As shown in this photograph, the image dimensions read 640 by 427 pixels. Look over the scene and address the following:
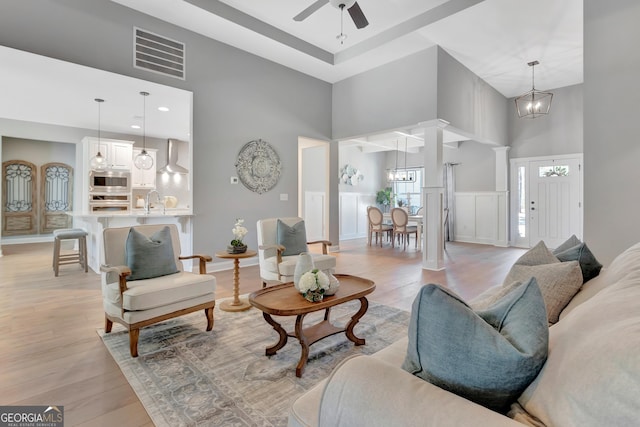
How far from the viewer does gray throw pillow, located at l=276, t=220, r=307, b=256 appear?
3.79 m

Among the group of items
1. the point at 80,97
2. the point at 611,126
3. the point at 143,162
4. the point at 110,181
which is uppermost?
the point at 80,97

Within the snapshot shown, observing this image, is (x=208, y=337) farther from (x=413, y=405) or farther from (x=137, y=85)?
(x=137, y=85)

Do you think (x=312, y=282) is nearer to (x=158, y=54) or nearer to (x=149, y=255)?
(x=149, y=255)

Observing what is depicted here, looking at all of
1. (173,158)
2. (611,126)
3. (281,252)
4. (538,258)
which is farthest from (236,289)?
(173,158)

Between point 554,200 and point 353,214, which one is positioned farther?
point 353,214

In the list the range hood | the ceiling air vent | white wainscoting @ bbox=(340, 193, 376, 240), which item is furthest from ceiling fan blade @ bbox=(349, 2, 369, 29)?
the range hood

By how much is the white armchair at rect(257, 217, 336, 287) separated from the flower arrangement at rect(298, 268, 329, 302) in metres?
1.23

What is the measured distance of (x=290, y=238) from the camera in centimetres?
382

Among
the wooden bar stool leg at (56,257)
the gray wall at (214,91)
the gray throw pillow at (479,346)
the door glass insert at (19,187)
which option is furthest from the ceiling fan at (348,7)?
the door glass insert at (19,187)

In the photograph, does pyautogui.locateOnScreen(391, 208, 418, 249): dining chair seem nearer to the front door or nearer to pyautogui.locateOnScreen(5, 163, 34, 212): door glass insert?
the front door

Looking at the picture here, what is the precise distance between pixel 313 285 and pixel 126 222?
3.65 m

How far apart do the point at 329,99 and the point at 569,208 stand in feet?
18.6

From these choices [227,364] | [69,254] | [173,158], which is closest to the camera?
[227,364]

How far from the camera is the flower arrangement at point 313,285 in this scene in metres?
2.11
